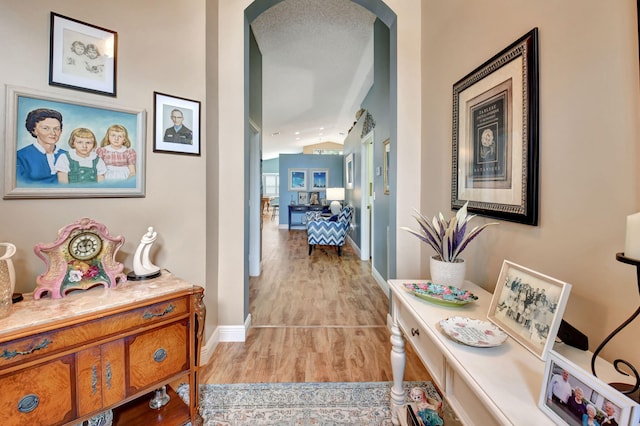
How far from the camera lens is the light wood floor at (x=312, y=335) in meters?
Result: 1.89

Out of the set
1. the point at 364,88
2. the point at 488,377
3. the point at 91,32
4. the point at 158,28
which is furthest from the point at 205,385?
the point at 364,88

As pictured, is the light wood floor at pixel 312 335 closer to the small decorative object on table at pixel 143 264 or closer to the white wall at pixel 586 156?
the small decorative object on table at pixel 143 264

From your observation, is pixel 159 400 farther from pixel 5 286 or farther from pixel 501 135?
pixel 501 135

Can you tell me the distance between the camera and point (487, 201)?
1.39 metres

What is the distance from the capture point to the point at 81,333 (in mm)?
1103

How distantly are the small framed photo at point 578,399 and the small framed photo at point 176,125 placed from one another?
81.7 inches

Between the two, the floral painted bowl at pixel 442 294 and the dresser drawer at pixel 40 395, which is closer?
the dresser drawer at pixel 40 395

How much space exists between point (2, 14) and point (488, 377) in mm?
2430

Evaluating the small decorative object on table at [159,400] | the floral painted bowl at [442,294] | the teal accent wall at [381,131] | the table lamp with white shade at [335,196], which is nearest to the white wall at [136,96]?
the small decorative object on table at [159,400]

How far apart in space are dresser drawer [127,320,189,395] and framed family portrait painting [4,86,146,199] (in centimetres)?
86

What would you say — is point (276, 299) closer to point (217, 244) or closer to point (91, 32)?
Answer: point (217, 244)

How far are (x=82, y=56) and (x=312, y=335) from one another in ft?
7.97

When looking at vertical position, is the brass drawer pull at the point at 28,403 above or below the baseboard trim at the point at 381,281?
above

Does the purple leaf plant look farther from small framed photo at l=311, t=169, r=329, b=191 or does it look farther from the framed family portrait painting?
small framed photo at l=311, t=169, r=329, b=191
